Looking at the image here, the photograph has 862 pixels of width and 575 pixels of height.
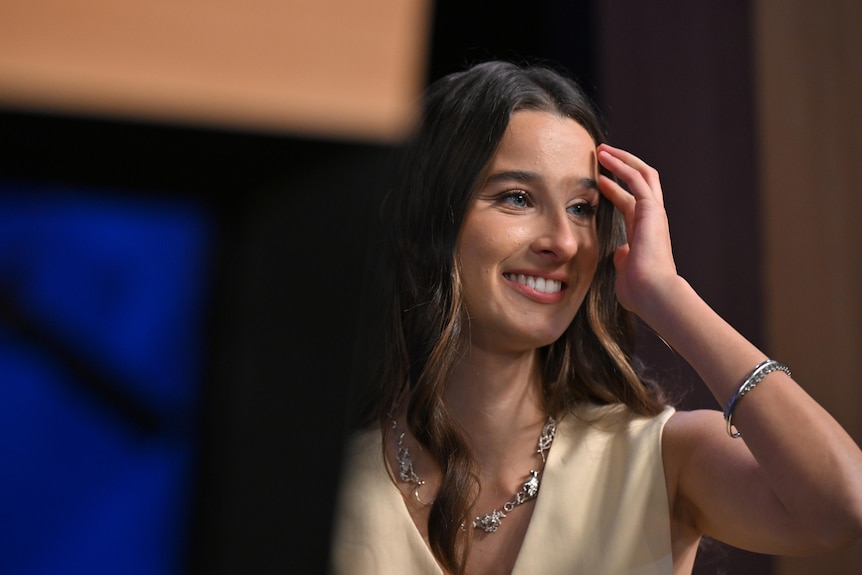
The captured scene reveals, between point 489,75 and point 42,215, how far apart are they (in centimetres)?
66

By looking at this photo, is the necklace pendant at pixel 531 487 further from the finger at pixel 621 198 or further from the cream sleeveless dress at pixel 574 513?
the finger at pixel 621 198

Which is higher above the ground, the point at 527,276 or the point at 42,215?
the point at 42,215

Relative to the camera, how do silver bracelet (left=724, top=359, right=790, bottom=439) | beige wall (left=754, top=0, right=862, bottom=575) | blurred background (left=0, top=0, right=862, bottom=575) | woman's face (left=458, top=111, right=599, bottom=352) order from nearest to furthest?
blurred background (left=0, top=0, right=862, bottom=575) → silver bracelet (left=724, top=359, right=790, bottom=439) → woman's face (left=458, top=111, right=599, bottom=352) → beige wall (left=754, top=0, right=862, bottom=575)

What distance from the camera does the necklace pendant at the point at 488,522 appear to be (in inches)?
35.6

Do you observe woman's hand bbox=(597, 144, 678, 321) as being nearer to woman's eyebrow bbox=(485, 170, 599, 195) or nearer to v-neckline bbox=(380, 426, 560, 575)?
woman's eyebrow bbox=(485, 170, 599, 195)

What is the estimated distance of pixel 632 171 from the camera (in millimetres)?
908

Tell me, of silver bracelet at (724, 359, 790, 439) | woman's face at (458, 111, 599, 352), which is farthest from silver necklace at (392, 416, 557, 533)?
silver bracelet at (724, 359, 790, 439)

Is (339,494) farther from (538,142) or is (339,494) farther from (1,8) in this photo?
(538,142)

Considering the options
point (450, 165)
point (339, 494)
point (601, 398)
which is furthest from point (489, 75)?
point (339, 494)

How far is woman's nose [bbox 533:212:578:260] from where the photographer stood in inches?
34.8

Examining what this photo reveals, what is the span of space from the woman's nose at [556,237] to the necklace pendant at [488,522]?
27cm

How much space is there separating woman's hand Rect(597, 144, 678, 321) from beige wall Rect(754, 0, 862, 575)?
0.79ft

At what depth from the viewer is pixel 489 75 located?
0.95m

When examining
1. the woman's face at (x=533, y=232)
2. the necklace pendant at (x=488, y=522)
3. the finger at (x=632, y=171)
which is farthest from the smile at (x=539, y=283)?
the necklace pendant at (x=488, y=522)
